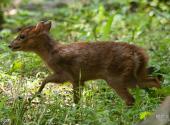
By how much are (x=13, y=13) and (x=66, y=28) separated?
3468 millimetres

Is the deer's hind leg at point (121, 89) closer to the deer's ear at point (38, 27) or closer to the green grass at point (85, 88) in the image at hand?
the green grass at point (85, 88)

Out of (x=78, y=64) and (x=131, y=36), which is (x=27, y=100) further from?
(x=131, y=36)

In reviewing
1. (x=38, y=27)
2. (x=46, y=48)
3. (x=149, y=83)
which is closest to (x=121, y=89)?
(x=149, y=83)

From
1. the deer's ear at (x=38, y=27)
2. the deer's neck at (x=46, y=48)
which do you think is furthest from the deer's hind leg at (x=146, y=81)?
the deer's ear at (x=38, y=27)

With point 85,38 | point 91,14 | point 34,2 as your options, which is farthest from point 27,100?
point 34,2

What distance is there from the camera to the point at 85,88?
890 centimetres

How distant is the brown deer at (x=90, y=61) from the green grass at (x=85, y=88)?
0.57 ft

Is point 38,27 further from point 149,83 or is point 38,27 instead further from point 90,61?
point 149,83

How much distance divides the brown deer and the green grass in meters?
0.17

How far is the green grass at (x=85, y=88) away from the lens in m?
7.33

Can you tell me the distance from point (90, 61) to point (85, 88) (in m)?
0.39

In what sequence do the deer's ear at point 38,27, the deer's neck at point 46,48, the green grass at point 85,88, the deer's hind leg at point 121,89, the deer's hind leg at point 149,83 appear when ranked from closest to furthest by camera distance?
the green grass at point 85,88 → the deer's hind leg at point 121,89 → the deer's hind leg at point 149,83 → the deer's neck at point 46,48 → the deer's ear at point 38,27

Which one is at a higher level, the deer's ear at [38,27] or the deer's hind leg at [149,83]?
the deer's ear at [38,27]

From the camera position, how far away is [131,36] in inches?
499
